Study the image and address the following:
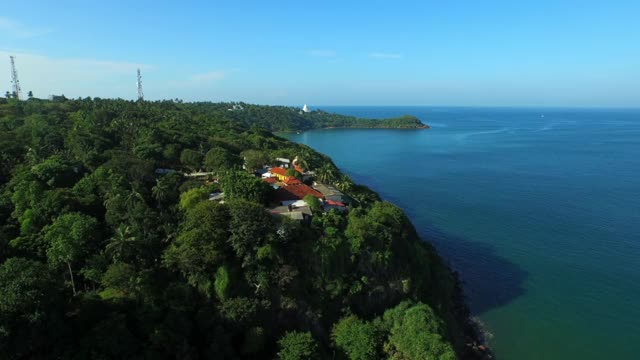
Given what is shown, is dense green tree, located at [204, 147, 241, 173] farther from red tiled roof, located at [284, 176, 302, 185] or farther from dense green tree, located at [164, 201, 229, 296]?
dense green tree, located at [164, 201, 229, 296]

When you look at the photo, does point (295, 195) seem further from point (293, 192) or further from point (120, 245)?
point (120, 245)

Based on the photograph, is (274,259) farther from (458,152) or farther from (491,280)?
(458,152)

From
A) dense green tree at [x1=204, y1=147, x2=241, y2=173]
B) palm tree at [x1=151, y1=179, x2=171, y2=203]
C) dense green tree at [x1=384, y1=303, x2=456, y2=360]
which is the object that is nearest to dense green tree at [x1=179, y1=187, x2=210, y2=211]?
palm tree at [x1=151, y1=179, x2=171, y2=203]

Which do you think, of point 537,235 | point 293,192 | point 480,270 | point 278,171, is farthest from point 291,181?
point 537,235

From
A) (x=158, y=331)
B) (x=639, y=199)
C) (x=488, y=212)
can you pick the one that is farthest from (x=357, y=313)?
(x=639, y=199)

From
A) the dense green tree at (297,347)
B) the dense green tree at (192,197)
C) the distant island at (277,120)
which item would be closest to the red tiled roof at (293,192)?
the dense green tree at (192,197)
